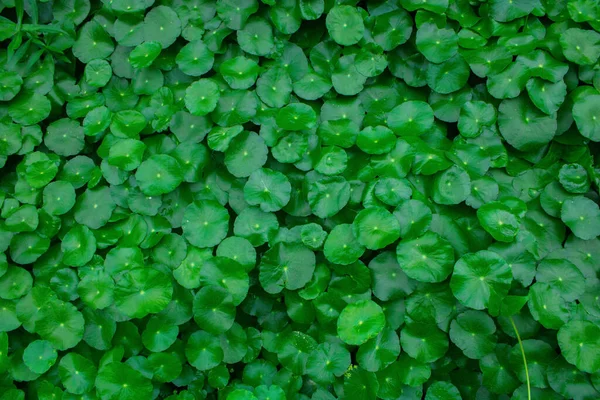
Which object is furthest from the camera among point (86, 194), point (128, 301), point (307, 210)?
point (86, 194)

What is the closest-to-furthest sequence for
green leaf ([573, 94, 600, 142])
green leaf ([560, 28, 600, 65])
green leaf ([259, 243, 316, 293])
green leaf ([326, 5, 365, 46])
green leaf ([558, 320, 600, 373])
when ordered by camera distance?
green leaf ([558, 320, 600, 373])
green leaf ([259, 243, 316, 293])
green leaf ([573, 94, 600, 142])
green leaf ([560, 28, 600, 65])
green leaf ([326, 5, 365, 46])

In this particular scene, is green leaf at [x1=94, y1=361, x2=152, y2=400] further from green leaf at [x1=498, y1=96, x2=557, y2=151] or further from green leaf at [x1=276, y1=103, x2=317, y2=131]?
green leaf at [x1=498, y1=96, x2=557, y2=151]

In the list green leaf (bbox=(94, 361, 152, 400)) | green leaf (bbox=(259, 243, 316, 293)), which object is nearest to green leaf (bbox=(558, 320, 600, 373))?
green leaf (bbox=(259, 243, 316, 293))

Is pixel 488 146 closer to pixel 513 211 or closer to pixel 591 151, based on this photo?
pixel 513 211

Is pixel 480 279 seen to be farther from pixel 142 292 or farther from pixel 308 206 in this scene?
pixel 142 292

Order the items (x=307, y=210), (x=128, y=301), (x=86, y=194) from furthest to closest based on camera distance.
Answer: (x=86, y=194), (x=307, y=210), (x=128, y=301)

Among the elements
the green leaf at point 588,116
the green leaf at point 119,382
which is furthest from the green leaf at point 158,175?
the green leaf at point 588,116

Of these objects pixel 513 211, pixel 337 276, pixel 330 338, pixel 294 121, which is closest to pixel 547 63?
pixel 513 211

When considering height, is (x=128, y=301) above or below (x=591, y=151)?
below

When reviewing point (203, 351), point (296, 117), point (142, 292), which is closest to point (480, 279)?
point (296, 117)
